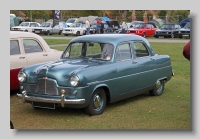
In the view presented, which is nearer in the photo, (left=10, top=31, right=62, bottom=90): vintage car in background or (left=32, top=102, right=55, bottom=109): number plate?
(left=32, top=102, right=55, bottom=109): number plate

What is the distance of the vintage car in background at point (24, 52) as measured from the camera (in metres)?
9.14

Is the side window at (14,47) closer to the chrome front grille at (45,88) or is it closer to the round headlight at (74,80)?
the chrome front grille at (45,88)

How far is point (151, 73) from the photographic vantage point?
357 inches

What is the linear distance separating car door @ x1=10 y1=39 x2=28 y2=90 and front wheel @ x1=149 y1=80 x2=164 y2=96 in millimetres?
3214

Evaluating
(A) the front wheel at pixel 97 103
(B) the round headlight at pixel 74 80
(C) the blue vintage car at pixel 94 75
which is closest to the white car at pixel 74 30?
(C) the blue vintage car at pixel 94 75

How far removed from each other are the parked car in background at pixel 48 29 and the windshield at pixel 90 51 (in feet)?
86.0

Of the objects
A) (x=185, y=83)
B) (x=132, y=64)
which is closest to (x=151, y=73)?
(x=132, y=64)

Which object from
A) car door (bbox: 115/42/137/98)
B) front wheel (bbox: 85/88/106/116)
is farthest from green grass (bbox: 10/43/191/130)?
car door (bbox: 115/42/137/98)

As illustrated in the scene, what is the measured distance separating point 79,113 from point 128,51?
6.25 feet

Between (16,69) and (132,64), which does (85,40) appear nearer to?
(132,64)

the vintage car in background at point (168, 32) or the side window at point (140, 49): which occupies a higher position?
the vintage car in background at point (168, 32)

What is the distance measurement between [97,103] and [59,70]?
101 centimetres

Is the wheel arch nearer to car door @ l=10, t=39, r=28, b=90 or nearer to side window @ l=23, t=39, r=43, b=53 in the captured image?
car door @ l=10, t=39, r=28, b=90

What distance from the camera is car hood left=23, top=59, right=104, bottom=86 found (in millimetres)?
7117
